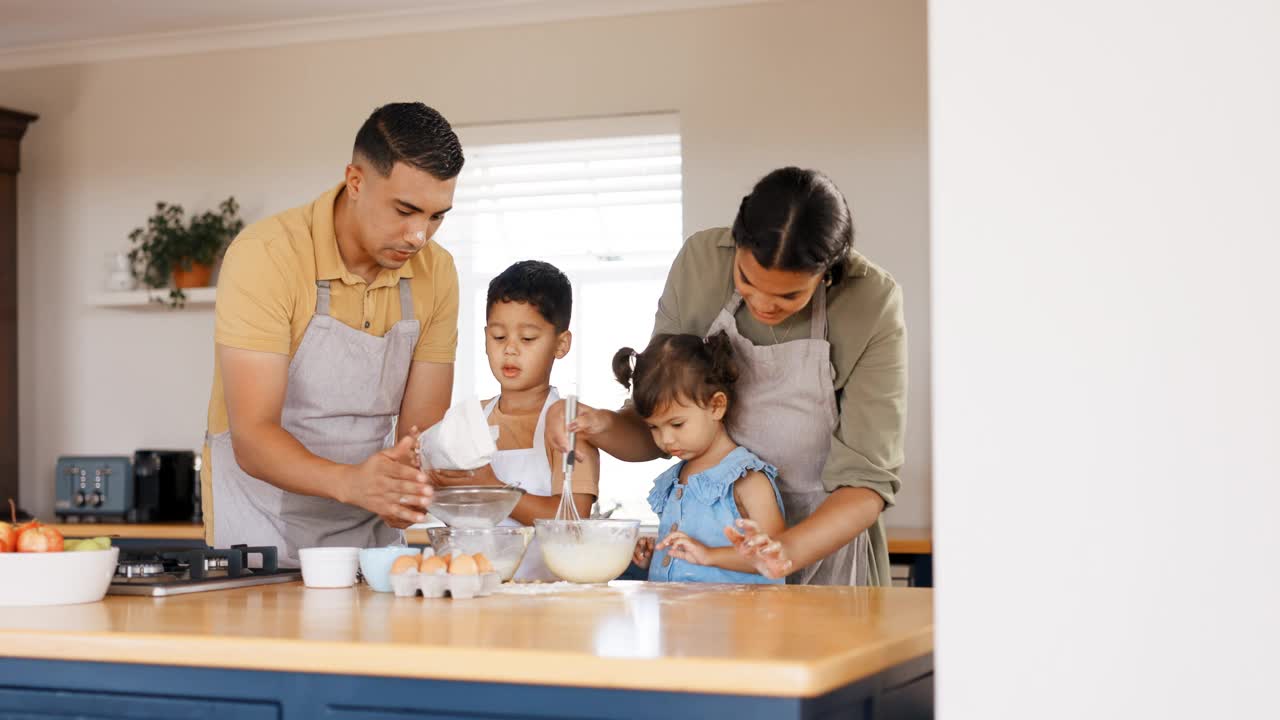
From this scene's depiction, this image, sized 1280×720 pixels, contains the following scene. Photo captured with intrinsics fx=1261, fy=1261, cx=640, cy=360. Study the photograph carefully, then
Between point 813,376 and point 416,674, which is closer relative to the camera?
point 416,674

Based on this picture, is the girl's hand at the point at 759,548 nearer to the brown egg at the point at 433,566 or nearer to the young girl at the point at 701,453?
the young girl at the point at 701,453

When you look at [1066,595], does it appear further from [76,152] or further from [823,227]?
[76,152]

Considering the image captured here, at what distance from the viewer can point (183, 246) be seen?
4594 mm

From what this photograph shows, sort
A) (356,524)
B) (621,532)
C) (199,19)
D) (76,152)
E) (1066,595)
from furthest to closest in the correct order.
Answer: (76,152), (199,19), (356,524), (621,532), (1066,595)

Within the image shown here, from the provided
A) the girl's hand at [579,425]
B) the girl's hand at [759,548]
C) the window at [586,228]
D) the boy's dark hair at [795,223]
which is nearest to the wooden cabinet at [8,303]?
the window at [586,228]

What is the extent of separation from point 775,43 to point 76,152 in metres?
2.76

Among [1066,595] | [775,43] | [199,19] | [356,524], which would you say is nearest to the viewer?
[1066,595]

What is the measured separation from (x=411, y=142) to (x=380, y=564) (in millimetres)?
770

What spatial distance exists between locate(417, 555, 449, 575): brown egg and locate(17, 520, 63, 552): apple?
17.8 inches

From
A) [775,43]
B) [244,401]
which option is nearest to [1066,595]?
[244,401]

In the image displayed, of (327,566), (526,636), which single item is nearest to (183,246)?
(327,566)

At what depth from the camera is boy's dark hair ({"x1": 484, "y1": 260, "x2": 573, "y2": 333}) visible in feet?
8.01

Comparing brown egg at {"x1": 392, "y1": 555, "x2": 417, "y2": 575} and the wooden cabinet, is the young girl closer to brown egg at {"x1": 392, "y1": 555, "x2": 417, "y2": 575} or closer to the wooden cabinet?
brown egg at {"x1": 392, "y1": 555, "x2": 417, "y2": 575}

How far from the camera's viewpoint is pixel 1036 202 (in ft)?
3.81
